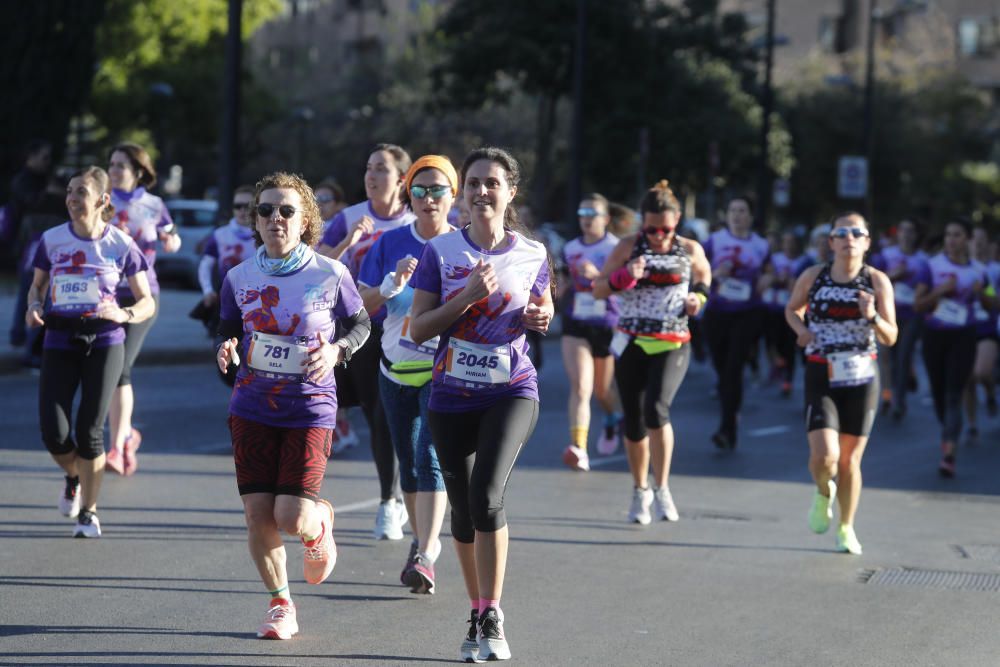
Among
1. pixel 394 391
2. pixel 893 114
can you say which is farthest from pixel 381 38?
pixel 394 391

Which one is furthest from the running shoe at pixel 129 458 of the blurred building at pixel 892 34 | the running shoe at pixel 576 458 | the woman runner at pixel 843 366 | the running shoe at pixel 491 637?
the blurred building at pixel 892 34

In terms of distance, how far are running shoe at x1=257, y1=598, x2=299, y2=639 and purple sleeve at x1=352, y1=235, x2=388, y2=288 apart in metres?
Answer: 1.68

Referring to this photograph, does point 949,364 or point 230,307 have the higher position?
point 230,307

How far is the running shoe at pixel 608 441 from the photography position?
13219 mm

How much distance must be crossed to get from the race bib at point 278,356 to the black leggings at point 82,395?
2244 millimetres

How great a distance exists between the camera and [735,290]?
13.9 meters

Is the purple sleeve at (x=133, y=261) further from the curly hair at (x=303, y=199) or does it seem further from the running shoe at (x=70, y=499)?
the curly hair at (x=303, y=199)

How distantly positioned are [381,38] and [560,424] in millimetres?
70626

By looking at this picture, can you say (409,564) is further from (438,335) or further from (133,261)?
(133,261)

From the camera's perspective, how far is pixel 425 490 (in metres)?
7.38

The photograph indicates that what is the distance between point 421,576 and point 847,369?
282cm

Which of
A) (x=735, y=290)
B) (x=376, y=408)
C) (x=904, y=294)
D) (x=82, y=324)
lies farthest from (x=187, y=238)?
(x=376, y=408)

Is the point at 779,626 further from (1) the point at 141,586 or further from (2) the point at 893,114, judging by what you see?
(2) the point at 893,114

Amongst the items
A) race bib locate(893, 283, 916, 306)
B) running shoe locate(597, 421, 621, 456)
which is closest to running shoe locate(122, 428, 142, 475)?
running shoe locate(597, 421, 621, 456)
